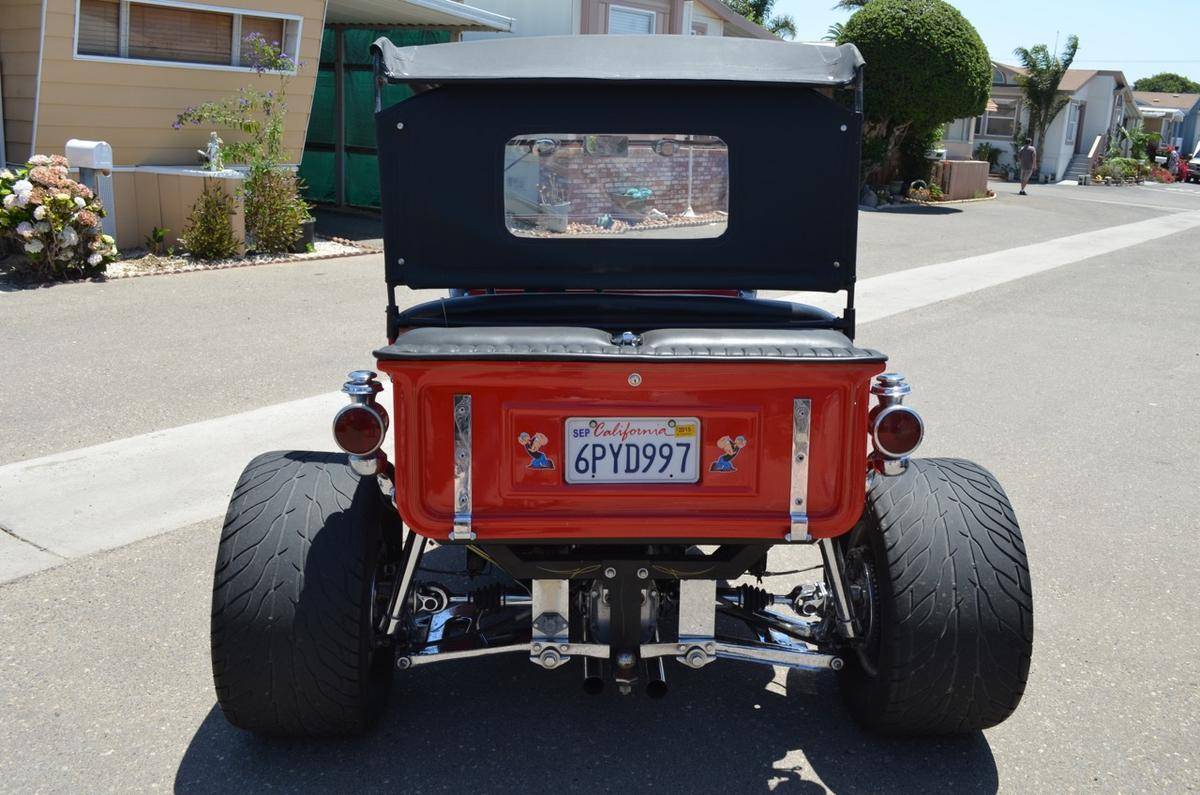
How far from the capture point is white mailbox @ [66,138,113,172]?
1081 centimetres

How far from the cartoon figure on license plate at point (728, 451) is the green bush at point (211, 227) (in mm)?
10036

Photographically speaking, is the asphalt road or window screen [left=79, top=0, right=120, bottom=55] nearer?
the asphalt road

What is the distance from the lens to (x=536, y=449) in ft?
9.59

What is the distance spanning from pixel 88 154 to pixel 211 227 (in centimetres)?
143

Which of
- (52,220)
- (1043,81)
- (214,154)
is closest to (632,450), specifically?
(52,220)

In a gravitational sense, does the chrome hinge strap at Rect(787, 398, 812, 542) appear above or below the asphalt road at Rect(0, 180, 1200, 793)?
above

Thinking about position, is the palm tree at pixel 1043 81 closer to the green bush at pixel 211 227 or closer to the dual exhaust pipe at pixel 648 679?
the green bush at pixel 211 227

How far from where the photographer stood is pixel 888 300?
1202cm

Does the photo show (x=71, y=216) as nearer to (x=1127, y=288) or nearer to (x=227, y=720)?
(x=227, y=720)

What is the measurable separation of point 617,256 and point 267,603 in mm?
1500

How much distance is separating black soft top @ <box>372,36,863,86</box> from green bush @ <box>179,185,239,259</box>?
887 centimetres

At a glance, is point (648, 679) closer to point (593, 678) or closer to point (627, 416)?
point (593, 678)

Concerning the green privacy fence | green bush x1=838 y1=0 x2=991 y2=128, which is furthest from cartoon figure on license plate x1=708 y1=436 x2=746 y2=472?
green bush x1=838 y1=0 x2=991 y2=128

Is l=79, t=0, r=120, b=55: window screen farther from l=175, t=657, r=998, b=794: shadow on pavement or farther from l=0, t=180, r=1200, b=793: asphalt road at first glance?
l=175, t=657, r=998, b=794: shadow on pavement
